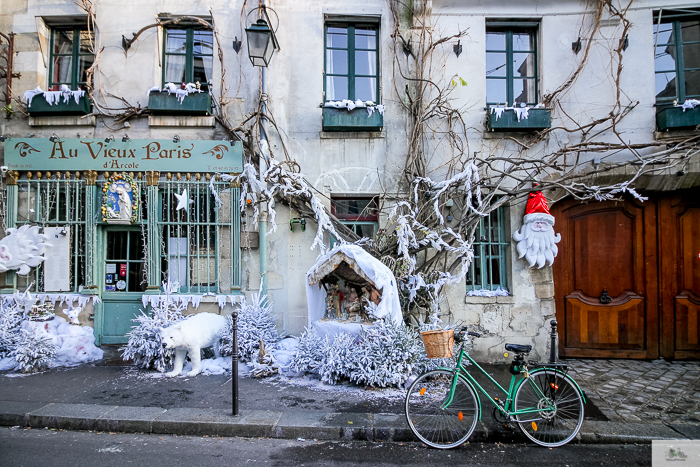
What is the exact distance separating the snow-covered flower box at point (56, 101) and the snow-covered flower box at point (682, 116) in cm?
957

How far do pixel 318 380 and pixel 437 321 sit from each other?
185 centimetres

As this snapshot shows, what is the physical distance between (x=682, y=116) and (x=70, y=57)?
34.3 feet

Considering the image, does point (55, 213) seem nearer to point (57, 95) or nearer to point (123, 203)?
point (123, 203)

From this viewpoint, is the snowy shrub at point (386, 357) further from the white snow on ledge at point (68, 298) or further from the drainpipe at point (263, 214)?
the white snow on ledge at point (68, 298)

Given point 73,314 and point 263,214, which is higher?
point 263,214

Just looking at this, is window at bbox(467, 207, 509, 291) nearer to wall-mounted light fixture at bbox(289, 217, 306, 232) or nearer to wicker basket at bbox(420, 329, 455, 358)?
wall-mounted light fixture at bbox(289, 217, 306, 232)

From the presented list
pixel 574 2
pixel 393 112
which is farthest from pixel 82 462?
pixel 574 2

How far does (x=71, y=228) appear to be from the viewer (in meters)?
7.16

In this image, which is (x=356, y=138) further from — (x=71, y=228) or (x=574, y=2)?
(x=71, y=228)

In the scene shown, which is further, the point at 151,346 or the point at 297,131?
the point at 297,131

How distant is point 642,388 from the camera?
5758 mm

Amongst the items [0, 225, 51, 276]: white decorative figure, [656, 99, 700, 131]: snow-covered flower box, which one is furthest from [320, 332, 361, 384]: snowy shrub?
[656, 99, 700, 131]: snow-covered flower box

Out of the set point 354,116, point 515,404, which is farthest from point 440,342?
point 354,116

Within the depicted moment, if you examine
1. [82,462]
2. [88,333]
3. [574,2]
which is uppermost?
[574,2]
